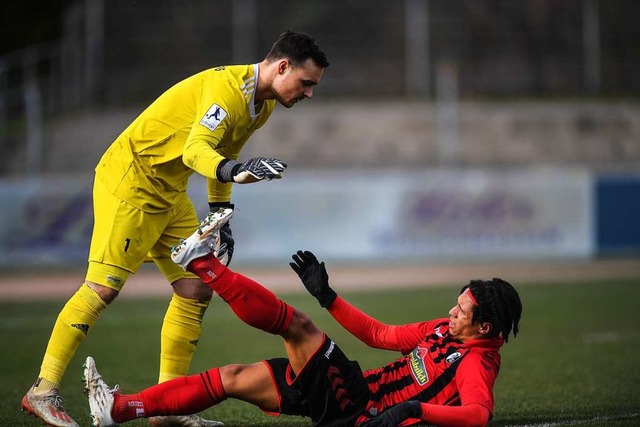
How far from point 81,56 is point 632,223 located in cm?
1323

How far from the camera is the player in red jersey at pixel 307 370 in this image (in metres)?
5.16

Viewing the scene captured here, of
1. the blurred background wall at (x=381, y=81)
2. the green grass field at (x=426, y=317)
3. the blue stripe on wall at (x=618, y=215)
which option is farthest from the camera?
the blurred background wall at (x=381, y=81)

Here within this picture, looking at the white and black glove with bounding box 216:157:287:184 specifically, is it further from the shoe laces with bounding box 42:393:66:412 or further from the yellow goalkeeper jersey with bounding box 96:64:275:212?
the shoe laces with bounding box 42:393:66:412

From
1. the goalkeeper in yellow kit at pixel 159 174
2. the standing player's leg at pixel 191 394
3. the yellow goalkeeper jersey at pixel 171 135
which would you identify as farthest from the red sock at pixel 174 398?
the yellow goalkeeper jersey at pixel 171 135

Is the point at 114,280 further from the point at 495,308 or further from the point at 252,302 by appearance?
the point at 495,308

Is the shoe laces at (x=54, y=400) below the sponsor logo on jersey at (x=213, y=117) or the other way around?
below

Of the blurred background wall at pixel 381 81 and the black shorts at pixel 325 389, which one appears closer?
the black shorts at pixel 325 389

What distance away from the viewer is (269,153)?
918 inches

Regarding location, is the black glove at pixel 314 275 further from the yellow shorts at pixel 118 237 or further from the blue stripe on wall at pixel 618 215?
the blue stripe on wall at pixel 618 215

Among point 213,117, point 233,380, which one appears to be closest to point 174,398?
point 233,380

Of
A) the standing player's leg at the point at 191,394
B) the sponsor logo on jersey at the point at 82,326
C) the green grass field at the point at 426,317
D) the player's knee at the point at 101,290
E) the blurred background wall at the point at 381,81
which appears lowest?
the green grass field at the point at 426,317

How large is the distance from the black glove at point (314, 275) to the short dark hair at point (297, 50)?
3.89 ft

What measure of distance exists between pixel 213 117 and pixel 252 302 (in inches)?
44.1

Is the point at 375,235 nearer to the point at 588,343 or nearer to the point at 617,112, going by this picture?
the point at 617,112
